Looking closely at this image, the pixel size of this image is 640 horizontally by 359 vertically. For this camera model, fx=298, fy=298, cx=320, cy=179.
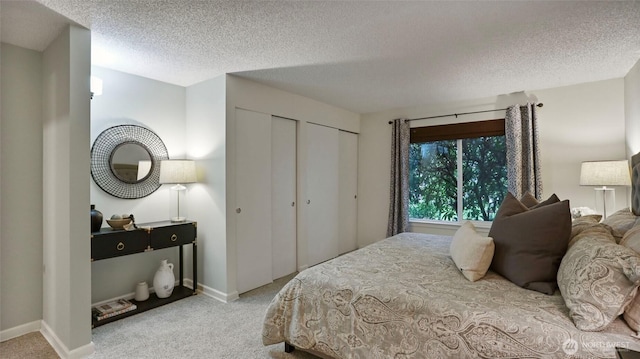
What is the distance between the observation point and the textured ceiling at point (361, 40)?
1.92 meters

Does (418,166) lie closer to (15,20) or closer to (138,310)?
(138,310)

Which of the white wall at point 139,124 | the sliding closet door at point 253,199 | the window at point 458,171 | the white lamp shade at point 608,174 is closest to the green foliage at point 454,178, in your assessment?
the window at point 458,171

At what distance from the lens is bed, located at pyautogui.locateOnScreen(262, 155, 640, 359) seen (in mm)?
1302

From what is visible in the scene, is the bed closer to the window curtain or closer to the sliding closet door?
the sliding closet door

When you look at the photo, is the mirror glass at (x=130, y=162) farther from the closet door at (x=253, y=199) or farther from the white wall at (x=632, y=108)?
the white wall at (x=632, y=108)

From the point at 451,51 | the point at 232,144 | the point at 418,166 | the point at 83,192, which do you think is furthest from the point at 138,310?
the point at 418,166

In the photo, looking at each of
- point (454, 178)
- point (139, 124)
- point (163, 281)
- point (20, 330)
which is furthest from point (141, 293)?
point (454, 178)

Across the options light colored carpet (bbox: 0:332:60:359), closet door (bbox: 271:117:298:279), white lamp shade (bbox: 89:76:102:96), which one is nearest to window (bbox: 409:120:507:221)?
closet door (bbox: 271:117:298:279)

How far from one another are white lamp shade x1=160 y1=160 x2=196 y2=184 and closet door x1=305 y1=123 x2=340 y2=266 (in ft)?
5.21

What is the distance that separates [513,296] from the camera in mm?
1604

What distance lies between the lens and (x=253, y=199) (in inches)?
135

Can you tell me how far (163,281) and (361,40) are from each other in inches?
117

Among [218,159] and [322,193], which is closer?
[218,159]

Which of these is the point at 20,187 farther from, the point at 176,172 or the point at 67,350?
the point at 67,350
